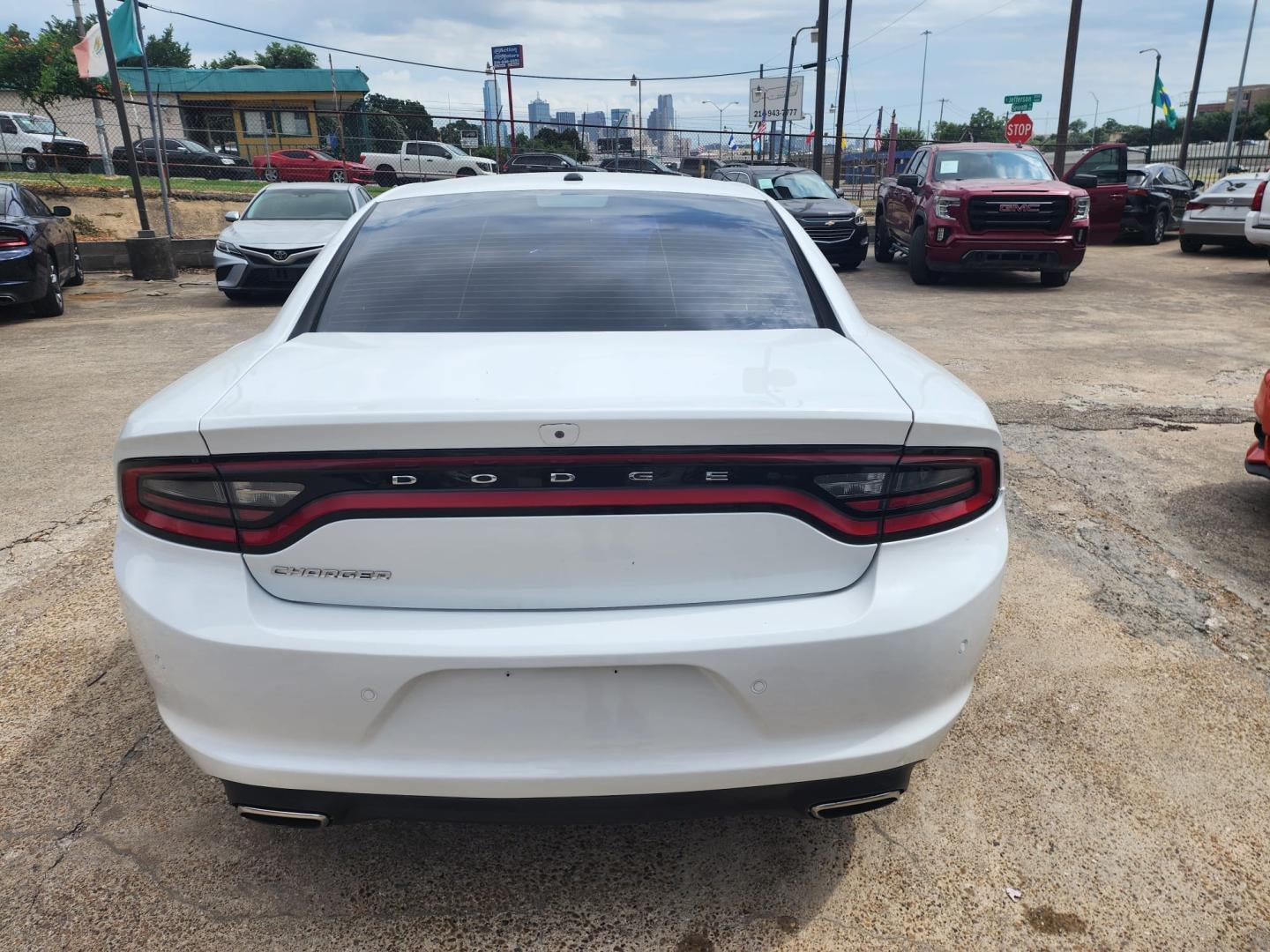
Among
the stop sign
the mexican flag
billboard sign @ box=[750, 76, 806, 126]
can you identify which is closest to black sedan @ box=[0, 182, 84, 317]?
the mexican flag

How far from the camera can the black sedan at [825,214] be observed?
14.3m

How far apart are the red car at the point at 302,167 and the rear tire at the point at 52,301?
645 inches

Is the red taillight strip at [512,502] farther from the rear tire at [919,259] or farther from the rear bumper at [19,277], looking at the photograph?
the rear tire at [919,259]

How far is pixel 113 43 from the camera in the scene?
15156mm

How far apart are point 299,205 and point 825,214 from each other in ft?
25.5

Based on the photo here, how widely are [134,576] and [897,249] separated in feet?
51.9

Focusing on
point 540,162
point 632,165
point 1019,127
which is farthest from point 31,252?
point 632,165

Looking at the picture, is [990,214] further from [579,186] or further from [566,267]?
[566,267]

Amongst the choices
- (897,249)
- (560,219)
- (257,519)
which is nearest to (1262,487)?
(560,219)

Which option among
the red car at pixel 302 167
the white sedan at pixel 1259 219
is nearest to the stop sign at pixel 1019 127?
the white sedan at pixel 1259 219

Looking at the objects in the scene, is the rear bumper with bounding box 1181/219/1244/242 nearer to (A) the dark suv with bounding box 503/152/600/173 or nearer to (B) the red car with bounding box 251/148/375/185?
(A) the dark suv with bounding box 503/152/600/173

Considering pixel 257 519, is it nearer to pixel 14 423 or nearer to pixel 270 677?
pixel 270 677

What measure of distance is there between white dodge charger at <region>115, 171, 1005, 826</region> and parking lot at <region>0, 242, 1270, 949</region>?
41 cm

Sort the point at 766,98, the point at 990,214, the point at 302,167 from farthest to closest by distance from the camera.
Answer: the point at 766,98
the point at 302,167
the point at 990,214
